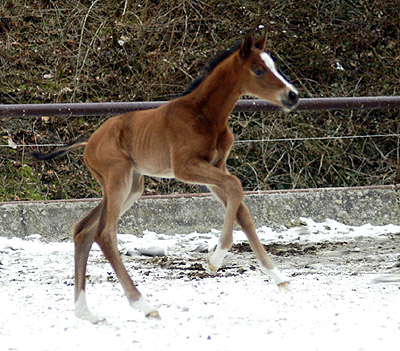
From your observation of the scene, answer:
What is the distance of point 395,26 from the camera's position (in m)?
8.66

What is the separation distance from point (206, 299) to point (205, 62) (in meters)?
5.11

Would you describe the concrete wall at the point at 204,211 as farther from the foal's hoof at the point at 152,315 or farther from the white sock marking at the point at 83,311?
the foal's hoof at the point at 152,315

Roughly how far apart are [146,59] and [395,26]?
301cm

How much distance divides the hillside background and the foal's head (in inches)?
195

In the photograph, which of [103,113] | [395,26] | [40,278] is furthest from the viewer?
[395,26]

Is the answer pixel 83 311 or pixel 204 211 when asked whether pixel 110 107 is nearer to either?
pixel 204 211

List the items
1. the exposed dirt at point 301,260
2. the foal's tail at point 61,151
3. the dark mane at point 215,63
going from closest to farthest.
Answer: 1. the dark mane at point 215,63
2. the foal's tail at point 61,151
3. the exposed dirt at point 301,260

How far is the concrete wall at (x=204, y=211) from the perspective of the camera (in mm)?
6262

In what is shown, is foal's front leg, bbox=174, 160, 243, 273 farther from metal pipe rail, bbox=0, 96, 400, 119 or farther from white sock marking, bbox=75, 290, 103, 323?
metal pipe rail, bbox=0, 96, 400, 119

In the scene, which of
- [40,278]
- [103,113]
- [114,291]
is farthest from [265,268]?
[103,113]

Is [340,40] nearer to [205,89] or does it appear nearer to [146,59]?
[146,59]

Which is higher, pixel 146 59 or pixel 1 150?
pixel 146 59

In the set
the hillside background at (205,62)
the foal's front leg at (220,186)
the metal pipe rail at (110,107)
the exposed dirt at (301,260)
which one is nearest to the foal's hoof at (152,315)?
the foal's front leg at (220,186)

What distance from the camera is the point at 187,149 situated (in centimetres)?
295
